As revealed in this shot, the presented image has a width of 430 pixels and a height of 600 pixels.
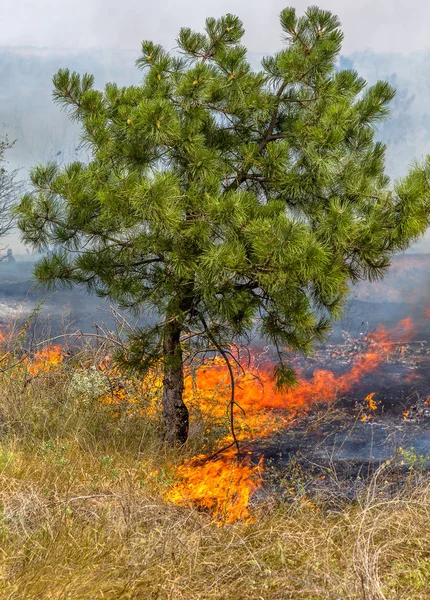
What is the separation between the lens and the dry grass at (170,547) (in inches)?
94.8

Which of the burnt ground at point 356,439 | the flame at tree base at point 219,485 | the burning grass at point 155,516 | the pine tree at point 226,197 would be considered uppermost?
the pine tree at point 226,197

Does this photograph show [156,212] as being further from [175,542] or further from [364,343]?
[364,343]

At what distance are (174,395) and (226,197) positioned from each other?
5.40ft

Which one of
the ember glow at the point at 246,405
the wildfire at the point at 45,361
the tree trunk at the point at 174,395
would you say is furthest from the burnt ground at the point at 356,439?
the wildfire at the point at 45,361

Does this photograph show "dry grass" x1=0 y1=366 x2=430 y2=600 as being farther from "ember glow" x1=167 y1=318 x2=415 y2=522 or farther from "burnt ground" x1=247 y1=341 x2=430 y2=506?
"burnt ground" x1=247 y1=341 x2=430 y2=506

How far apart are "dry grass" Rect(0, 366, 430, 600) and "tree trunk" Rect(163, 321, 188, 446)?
2.57ft

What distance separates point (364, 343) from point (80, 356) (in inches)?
129

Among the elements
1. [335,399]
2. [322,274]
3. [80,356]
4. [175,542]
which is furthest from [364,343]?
[175,542]

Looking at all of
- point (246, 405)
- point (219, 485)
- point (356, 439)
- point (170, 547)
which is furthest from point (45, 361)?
point (170, 547)

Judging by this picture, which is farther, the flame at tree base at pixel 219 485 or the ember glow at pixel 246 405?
the ember glow at pixel 246 405

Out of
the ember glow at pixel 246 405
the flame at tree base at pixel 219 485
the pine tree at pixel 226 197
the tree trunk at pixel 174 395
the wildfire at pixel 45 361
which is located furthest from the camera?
the wildfire at pixel 45 361

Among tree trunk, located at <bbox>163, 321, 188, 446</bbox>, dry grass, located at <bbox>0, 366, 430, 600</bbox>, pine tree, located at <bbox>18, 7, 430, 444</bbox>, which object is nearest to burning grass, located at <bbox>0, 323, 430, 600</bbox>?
dry grass, located at <bbox>0, 366, 430, 600</bbox>

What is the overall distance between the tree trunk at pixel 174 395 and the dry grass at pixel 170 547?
2.57 feet

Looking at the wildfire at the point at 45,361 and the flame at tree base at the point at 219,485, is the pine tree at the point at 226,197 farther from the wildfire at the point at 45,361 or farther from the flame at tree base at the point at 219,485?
the wildfire at the point at 45,361
